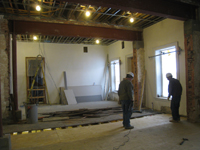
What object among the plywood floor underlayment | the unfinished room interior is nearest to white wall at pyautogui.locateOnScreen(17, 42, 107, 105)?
the unfinished room interior

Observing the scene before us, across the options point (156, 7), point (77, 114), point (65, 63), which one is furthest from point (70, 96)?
point (156, 7)

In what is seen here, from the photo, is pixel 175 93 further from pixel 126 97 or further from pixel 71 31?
pixel 71 31

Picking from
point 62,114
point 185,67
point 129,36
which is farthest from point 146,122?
point 129,36

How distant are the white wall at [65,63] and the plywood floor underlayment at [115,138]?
19.1 feet

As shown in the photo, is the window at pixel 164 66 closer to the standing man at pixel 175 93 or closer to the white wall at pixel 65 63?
the standing man at pixel 175 93

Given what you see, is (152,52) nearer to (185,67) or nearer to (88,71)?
(185,67)

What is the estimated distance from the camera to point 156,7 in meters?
4.68

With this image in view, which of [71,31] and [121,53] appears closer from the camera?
[71,31]

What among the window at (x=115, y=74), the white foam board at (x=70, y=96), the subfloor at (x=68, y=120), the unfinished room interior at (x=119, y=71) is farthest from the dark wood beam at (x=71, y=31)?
the white foam board at (x=70, y=96)

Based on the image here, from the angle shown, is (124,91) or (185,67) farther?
(185,67)

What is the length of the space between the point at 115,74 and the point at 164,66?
4.34m

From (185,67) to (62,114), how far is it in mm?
4773

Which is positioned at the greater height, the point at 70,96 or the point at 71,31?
the point at 71,31

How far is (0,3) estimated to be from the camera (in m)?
5.34
